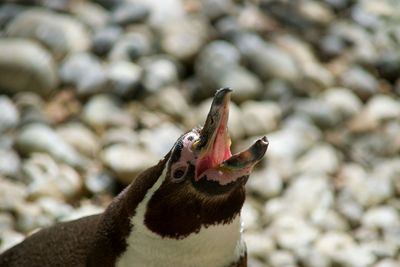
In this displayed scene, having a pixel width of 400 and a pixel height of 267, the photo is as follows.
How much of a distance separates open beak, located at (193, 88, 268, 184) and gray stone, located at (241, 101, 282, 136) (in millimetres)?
1097

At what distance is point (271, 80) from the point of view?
2.43 m

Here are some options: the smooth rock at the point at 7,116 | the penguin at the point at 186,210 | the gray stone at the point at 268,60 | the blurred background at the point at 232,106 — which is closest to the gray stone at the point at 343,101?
the blurred background at the point at 232,106

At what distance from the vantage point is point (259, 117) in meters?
2.29

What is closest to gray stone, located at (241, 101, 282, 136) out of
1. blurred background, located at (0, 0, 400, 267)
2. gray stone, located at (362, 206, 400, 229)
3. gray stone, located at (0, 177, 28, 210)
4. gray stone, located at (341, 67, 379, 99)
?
blurred background, located at (0, 0, 400, 267)

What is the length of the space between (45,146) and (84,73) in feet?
1.14

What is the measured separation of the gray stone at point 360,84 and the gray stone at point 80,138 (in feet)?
2.37

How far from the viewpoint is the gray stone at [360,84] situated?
A: 8.05ft

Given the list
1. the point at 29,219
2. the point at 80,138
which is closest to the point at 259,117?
the point at 80,138

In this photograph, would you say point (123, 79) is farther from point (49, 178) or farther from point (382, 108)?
point (382, 108)

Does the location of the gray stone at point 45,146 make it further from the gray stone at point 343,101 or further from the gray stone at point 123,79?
the gray stone at point 343,101

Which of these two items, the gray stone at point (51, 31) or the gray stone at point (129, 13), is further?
the gray stone at point (129, 13)

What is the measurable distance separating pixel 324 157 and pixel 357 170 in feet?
0.28

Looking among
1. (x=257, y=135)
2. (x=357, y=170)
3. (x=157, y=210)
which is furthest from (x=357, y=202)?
(x=157, y=210)

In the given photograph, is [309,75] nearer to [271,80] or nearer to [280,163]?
[271,80]
